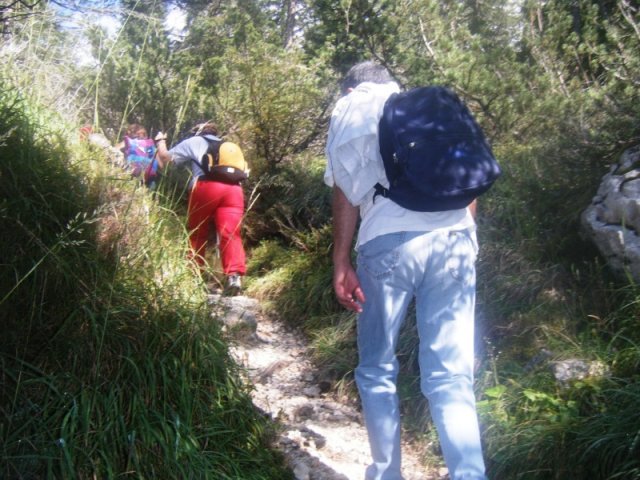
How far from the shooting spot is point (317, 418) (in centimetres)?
392

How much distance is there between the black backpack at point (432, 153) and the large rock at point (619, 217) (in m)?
1.35

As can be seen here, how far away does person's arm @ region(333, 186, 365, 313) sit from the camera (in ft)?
9.02

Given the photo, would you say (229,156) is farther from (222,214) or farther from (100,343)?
(100,343)

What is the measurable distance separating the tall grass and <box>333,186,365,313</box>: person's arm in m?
0.83

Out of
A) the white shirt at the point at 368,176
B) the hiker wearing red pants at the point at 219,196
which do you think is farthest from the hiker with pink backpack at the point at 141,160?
the white shirt at the point at 368,176

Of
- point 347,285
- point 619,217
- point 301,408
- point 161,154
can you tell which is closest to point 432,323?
point 347,285

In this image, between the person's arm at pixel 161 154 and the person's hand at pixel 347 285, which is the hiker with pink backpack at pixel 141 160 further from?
the person's hand at pixel 347 285

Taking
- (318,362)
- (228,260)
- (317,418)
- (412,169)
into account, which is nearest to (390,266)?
(412,169)

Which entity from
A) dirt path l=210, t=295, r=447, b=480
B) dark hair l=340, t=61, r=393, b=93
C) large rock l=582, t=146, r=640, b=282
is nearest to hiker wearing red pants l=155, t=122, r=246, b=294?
dirt path l=210, t=295, r=447, b=480

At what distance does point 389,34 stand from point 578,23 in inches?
66.4

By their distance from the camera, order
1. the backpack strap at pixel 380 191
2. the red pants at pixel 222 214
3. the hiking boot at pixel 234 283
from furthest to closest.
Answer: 1. the red pants at pixel 222 214
2. the hiking boot at pixel 234 283
3. the backpack strap at pixel 380 191

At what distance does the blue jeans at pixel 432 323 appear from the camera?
102 inches

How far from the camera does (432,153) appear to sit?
261 cm

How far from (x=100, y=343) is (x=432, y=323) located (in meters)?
1.42
